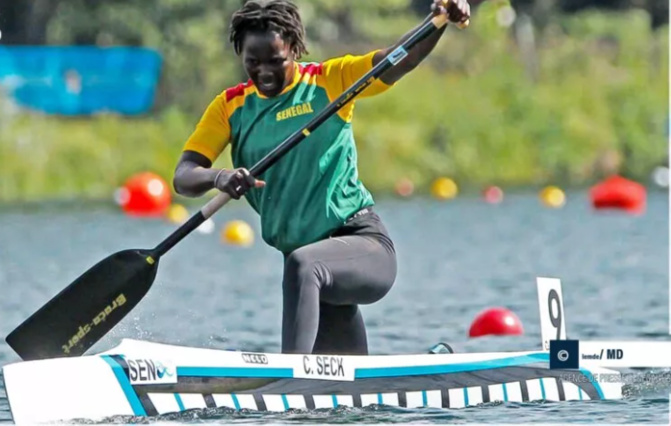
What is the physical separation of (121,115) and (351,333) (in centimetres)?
2206

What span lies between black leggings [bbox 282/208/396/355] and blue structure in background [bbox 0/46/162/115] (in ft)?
70.4

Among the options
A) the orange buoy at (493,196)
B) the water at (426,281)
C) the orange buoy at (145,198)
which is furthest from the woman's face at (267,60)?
the orange buoy at (493,196)

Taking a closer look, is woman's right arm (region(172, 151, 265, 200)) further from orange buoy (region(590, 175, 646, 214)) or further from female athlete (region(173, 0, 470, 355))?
orange buoy (region(590, 175, 646, 214))

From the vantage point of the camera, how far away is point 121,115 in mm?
28875

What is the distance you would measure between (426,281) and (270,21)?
7991mm

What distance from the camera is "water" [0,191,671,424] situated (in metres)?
7.69

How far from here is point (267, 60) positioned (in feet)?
22.7

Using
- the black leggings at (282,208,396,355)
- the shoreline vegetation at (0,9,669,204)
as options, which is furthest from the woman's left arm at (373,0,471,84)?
the shoreline vegetation at (0,9,669,204)

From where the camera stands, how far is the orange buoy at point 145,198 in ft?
76.0

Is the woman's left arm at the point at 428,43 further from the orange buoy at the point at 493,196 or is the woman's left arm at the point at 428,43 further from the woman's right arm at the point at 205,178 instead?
the orange buoy at the point at 493,196

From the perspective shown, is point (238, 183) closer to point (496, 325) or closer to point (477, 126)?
point (496, 325)

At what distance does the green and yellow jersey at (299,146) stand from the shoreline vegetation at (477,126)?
1895 centimetres

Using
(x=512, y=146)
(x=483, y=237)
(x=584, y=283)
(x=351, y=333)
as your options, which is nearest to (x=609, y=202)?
(x=483, y=237)

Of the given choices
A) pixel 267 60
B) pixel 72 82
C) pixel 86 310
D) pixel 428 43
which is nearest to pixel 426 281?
pixel 86 310
